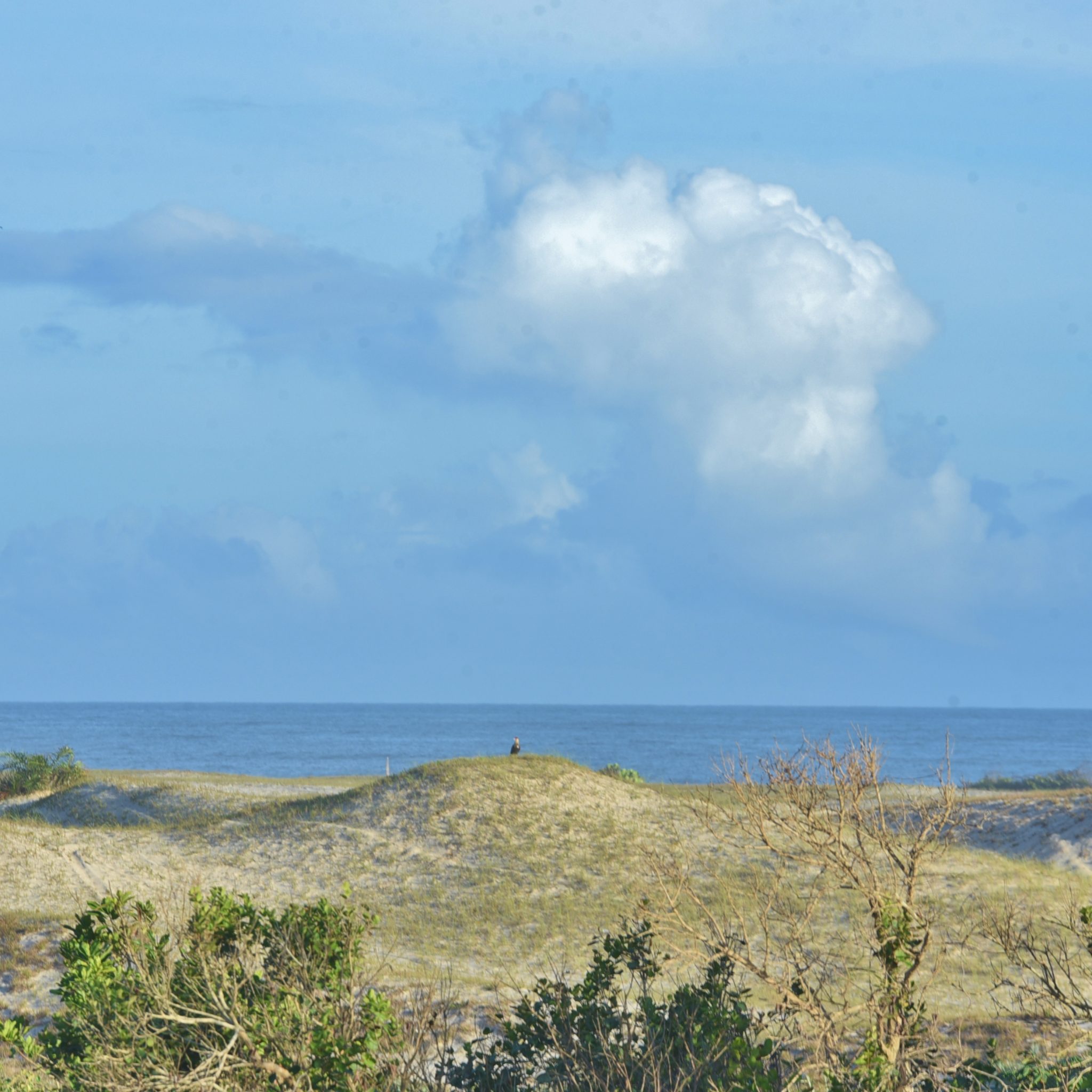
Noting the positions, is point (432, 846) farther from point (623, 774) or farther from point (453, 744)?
point (453, 744)

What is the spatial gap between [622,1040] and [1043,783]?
49.4 metres

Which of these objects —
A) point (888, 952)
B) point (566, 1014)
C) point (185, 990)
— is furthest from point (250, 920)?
point (888, 952)

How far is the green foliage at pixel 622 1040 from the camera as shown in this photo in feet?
28.1

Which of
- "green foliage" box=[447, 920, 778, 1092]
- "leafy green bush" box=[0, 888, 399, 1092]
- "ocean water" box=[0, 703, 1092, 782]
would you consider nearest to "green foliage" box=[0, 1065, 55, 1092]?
"leafy green bush" box=[0, 888, 399, 1092]

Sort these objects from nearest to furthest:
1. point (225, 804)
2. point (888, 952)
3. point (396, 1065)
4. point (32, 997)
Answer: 1. point (888, 952)
2. point (396, 1065)
3. point (32, 997)
4. point (225, 804)

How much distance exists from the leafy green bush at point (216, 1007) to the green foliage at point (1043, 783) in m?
46.4

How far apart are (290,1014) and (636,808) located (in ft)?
73.7

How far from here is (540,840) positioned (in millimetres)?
27281

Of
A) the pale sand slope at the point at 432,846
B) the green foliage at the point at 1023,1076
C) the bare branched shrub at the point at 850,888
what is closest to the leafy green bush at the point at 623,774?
the pale sand slope at the point at 432,846

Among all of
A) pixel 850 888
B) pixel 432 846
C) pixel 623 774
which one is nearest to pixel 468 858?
pixel 432 846

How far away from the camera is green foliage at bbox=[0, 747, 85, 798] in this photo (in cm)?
4131

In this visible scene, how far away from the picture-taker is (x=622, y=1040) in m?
8.95

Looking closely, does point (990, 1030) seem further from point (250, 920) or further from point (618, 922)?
point (250, 920)

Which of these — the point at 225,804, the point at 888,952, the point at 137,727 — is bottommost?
the point at 137,727
